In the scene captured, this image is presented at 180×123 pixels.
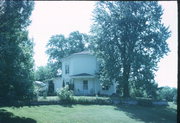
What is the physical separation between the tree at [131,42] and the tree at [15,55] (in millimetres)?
19300

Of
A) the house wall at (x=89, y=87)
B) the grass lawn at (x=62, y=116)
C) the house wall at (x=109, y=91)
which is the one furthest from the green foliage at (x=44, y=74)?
the grass lawn at (x=62, y=116)

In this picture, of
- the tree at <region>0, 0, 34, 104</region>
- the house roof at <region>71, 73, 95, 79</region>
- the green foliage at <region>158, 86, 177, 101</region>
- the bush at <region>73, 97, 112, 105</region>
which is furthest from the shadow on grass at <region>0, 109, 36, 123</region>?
the green foliage at <region>158, 86, 177, 101</region>

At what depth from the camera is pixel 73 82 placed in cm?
4869

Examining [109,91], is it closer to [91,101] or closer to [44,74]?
[91,101]

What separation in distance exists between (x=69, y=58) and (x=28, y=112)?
2785cm

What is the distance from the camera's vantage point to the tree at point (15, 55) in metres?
22.0

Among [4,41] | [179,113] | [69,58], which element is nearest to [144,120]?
[4,41]

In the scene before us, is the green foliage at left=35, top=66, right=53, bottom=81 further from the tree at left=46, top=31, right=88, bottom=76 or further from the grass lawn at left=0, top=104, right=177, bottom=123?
the grass lawn at left=0, top=104, right=177, bottom=123

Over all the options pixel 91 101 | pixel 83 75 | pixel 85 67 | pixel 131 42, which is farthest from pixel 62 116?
pixel 85 67

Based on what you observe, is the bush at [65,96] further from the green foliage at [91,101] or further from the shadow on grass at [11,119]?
the shadow on grass at [11,119]

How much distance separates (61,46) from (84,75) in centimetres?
3922

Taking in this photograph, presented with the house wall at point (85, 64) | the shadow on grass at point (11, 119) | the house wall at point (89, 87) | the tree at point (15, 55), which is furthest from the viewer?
the house wall at point (85, 64)

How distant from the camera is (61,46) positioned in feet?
280

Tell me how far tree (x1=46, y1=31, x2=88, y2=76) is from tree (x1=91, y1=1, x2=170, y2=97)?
1634 inches
